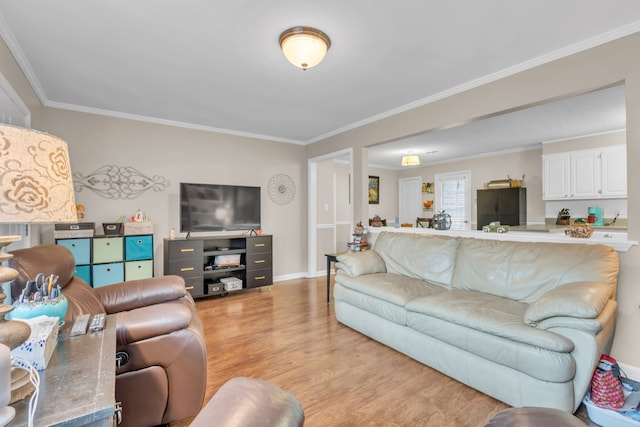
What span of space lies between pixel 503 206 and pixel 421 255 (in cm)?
358

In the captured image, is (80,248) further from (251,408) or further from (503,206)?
(503,206)

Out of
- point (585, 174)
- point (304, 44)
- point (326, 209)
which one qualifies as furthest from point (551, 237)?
point (326, 209)

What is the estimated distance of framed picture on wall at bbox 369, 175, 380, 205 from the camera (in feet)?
24.9

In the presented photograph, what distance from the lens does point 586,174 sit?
15.4 ft

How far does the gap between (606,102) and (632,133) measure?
1.85 metres

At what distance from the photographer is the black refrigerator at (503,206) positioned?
18.1ft

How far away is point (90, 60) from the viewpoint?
2.56 metres

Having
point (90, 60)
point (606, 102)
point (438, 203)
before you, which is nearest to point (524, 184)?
point (438, 203)

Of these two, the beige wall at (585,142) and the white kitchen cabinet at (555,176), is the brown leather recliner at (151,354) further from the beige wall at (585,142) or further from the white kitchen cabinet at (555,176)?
the beige wall at (585,142)

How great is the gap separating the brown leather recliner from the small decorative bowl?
0.96 feet

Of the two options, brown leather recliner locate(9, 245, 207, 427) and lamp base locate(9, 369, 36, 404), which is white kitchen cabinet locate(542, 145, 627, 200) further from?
lamp base locate(9, 369, 36, 404)


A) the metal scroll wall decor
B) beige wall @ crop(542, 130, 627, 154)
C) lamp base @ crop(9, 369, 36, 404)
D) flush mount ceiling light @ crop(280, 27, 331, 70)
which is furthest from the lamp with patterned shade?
beige wall @ crop(542, 130, 627, 154)

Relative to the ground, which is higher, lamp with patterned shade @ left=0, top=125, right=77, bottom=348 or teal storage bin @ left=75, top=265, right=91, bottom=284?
lamp with patterned shade @ left=0, top=125, right=77, bottom=348

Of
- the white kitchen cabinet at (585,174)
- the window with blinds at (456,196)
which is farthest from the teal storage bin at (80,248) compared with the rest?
the white kitchen cabinet at (585,174)
